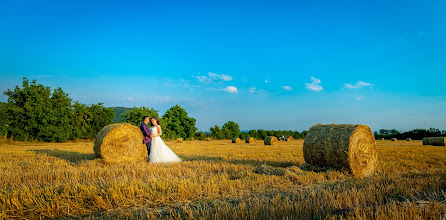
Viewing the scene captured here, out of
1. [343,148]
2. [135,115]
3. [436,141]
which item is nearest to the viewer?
[343,148]

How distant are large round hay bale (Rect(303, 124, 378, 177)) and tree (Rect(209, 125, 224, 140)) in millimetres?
51607

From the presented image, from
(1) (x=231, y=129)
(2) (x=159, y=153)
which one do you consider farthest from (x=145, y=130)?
(1) (x=231, y=129)

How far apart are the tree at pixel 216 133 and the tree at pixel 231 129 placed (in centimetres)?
185

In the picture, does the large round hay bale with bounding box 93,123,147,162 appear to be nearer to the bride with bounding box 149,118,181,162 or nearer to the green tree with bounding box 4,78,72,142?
the bride with bounding box 149,118,181,162

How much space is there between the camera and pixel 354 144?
7.91 m

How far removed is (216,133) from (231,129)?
297 inches

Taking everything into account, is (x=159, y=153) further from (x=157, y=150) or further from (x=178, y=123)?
(x=178, y=123)

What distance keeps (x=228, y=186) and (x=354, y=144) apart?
4.74 meters

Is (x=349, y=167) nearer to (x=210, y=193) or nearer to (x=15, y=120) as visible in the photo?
(x=210, y=193)

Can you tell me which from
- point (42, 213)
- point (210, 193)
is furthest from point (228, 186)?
point (42, 213)

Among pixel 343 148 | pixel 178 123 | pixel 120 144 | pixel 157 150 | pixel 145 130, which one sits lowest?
pixel 157 150

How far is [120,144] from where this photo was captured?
1067 centimetres

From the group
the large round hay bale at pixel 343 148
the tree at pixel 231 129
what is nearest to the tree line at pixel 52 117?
the tree at pixel 231 129

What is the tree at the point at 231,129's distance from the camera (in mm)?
63000
